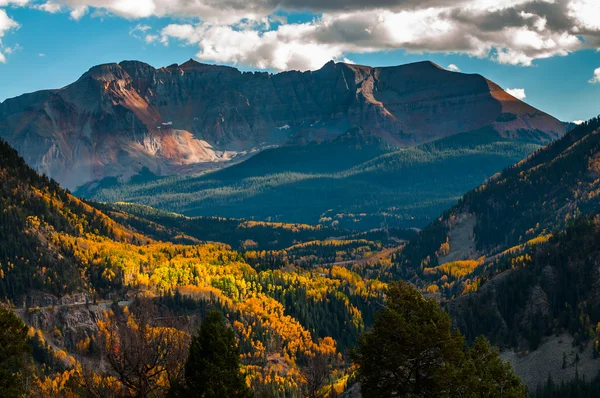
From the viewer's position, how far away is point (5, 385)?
75812mm

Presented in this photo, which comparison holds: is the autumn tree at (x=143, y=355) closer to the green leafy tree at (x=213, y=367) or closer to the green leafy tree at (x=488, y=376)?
the green leafy tree at (x=213, y=367)

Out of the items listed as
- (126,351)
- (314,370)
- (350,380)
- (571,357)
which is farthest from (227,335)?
(571,357)

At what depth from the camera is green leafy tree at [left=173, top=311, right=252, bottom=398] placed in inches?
2876

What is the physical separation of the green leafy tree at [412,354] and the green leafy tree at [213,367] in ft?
37.1

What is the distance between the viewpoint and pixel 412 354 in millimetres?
69812

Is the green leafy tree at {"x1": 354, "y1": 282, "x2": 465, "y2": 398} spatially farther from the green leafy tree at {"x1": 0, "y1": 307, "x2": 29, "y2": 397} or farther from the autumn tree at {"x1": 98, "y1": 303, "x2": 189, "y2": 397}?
the green leafy tree at {"x1": 0, "y1": 307, "x2": 29, "y2": 397}

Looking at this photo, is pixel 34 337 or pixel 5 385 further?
pixel 34 337

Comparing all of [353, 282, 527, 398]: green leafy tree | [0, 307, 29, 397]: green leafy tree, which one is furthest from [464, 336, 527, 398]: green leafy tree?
[0, 307, 29, 397]: green leafy tree

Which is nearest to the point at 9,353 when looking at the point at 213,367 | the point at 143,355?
the point at 143,355

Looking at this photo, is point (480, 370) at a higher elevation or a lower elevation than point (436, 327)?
lower

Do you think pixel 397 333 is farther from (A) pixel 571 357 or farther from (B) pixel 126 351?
(A) pixel 571 357

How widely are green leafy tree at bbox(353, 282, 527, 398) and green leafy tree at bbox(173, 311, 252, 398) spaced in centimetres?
1130

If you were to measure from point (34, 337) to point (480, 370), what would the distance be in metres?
144

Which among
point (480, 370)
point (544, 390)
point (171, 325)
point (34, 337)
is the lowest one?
point (544, 390)
